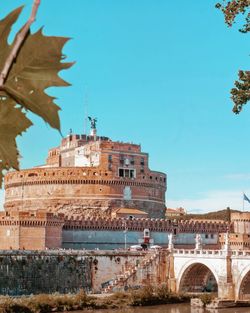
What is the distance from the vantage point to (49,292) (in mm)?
29547

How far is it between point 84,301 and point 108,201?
594 inches

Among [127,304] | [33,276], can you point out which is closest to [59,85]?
[127,304]

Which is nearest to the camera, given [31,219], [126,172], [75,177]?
[31,219]

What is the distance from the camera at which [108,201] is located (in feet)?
135

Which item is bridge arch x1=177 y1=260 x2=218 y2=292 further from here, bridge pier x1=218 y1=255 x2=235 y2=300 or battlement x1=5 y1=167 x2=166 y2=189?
battlement x1=5 y1=167 x2=166 y2=189

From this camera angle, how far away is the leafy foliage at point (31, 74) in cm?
81

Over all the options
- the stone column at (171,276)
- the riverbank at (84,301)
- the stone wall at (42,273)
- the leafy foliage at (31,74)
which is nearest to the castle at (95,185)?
the stone column at (171,276)

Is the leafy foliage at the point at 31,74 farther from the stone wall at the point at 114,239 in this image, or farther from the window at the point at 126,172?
the window at the point at 126,172

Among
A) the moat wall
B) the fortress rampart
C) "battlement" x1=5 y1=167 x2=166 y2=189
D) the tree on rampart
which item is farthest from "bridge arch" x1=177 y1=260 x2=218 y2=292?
the tree on rampart

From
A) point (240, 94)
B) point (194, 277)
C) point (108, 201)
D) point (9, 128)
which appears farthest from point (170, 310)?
point (9, 128)

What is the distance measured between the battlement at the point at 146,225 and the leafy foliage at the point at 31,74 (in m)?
33.9

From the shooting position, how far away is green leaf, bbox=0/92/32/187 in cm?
88

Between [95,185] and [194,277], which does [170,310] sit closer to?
[194,277]

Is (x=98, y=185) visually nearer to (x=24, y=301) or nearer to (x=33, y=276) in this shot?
(x=33, y=276)
